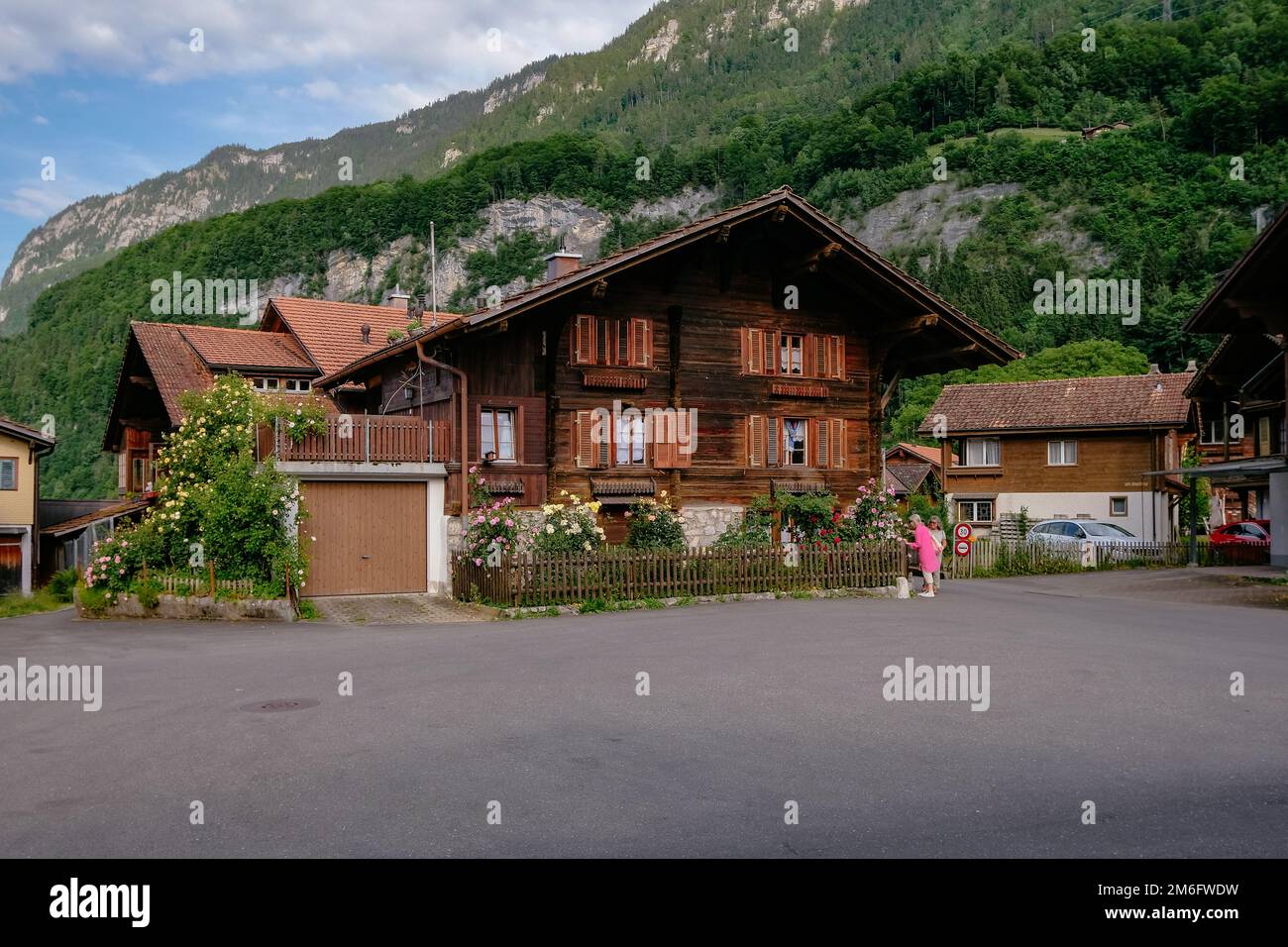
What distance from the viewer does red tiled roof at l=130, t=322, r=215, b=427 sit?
36688 millimetres

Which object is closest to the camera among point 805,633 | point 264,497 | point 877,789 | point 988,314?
point 877,789

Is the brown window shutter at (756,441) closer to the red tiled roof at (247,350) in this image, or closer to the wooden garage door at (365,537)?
the wooden garage door at (365,537)

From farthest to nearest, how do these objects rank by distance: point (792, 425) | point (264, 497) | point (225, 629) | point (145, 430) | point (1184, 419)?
point (1184, 419)
point (145, 430)
point (792, 425)
point (264, 497)
point (225, 629)

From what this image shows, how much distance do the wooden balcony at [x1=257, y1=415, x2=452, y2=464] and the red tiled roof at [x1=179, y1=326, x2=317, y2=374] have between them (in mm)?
16790

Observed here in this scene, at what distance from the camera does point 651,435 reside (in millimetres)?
26875

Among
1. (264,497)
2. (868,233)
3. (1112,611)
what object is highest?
(868,233)

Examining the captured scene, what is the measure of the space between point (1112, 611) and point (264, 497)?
15.8m

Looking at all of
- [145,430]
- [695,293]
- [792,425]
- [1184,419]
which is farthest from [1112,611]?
[145,430]

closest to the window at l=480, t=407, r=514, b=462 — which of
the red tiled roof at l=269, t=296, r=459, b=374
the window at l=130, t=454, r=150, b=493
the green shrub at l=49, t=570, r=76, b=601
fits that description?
the green shrub at l=49, t=570, r=76, b=601

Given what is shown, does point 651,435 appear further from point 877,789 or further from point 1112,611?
point 877,789

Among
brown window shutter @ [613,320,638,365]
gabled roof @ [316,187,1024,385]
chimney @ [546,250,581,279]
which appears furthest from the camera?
chimney @ [546,250,581,279]

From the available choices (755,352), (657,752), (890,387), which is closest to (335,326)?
(755,352)

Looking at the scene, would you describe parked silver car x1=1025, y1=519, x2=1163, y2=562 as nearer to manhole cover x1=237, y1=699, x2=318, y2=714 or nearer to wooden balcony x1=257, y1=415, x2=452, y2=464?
wooden balcony x1=257, y1=415, x2=452, y2=464

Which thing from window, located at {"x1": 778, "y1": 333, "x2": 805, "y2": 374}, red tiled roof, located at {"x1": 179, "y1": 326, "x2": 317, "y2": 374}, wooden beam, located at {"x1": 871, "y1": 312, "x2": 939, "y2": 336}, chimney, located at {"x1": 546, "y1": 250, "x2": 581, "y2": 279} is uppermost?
chimney, located at {"x1": 546, "y1": 250, "x2": 581, "y2": 279}
